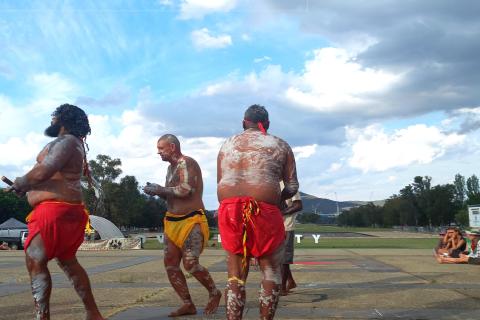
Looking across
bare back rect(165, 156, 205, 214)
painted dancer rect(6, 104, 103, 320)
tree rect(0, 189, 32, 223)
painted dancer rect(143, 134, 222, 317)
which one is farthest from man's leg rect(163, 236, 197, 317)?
tree rect(0, 189, 32, 223)

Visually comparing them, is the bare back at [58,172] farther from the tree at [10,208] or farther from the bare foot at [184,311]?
the tree at [10,208]

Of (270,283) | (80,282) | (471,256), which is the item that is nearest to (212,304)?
(80,282)

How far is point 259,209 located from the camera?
3.71 meters

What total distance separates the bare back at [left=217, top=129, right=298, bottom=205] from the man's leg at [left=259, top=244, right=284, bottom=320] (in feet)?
1.30

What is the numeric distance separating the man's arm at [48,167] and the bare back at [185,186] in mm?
1388

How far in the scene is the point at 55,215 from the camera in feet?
13.0

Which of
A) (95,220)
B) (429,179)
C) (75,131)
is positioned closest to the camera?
(75,131)

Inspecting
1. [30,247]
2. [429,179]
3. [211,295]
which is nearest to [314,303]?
[211,295]

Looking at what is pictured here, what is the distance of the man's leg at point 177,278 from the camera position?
5.02m

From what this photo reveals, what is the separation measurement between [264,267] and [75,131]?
1.93 m

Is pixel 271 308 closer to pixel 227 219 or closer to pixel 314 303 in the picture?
pixel 227 219

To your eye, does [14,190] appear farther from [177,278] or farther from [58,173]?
[177,278]

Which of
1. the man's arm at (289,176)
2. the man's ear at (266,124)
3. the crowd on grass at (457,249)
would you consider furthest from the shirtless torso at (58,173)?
the crowd on grass at (457,249)

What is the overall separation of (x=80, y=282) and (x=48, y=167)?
1.00 metres
